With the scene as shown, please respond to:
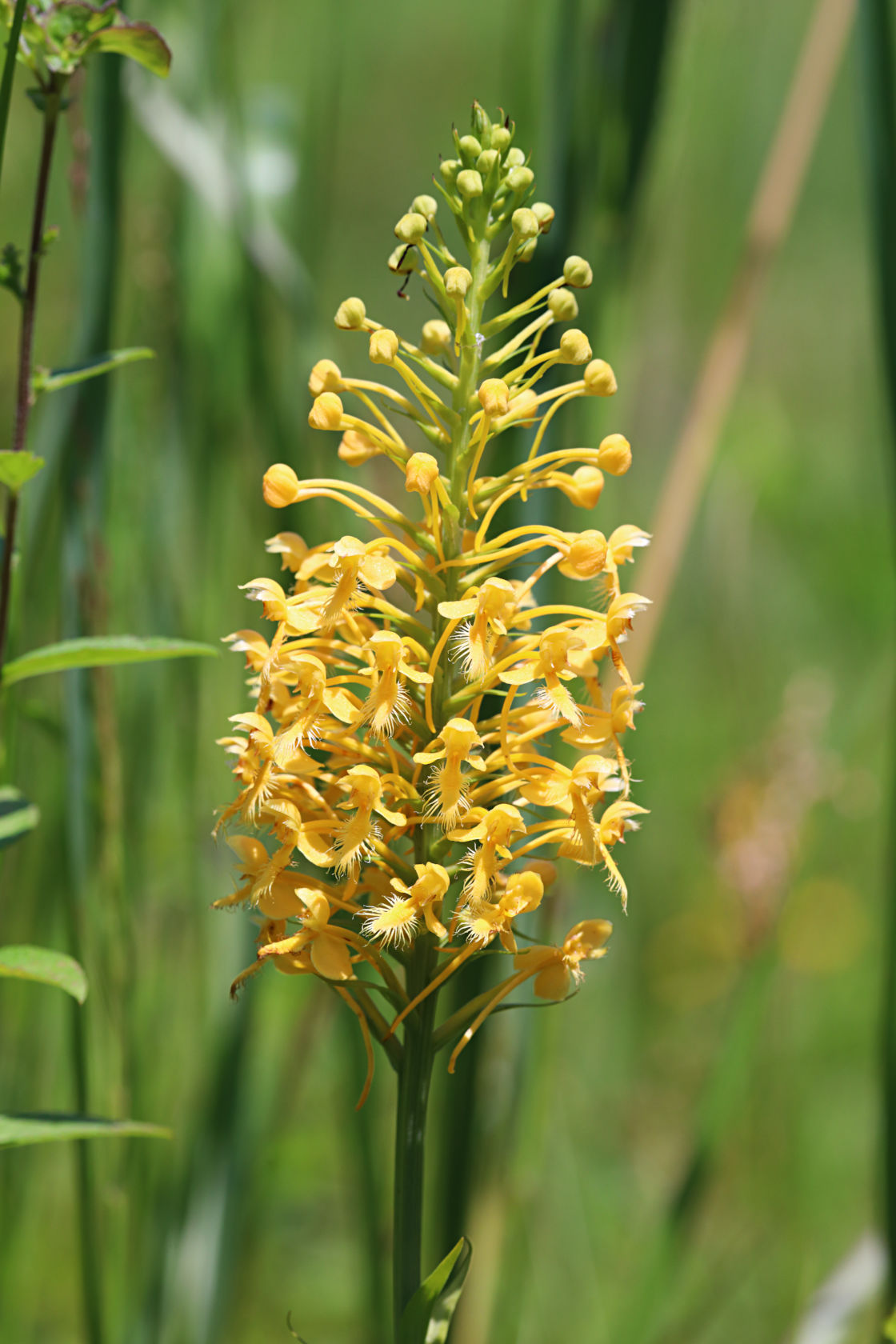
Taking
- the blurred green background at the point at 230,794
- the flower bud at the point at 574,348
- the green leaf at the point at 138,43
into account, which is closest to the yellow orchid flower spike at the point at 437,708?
the flower bud at the point at 574,348

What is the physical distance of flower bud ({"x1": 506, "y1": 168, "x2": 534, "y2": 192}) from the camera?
1.22 metres

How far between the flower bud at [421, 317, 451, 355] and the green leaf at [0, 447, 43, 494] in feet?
1.45

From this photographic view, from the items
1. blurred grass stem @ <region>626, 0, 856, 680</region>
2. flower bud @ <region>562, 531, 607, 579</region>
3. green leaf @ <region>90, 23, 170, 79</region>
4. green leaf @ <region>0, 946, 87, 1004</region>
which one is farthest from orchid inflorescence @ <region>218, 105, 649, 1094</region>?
blurred grass stem @ <region>626, 0, 856, 680</region>

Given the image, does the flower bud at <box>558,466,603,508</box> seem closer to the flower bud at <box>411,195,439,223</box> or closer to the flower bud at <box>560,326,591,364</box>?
the flower bud at <box>560,326,591,364</box>

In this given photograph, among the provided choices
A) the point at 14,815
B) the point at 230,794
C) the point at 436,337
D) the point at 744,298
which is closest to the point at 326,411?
the point at 436,337

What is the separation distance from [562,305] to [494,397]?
190mm

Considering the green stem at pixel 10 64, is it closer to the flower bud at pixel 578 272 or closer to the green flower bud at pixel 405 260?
the green flower bud at pixel 405 260

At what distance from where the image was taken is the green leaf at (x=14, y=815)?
125cm

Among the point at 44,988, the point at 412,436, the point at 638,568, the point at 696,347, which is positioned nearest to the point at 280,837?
the point at 44,988

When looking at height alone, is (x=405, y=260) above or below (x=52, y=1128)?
above

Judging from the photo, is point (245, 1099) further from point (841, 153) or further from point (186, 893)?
point (841, 153)

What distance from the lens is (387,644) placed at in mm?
1152

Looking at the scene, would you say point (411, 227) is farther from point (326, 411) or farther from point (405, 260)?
point (326, 411)

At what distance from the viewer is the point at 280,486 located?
1.28 meters
